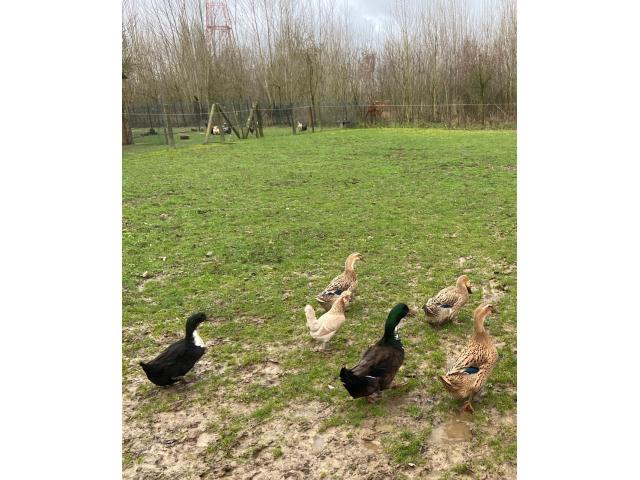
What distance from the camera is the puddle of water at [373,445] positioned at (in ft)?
8.17

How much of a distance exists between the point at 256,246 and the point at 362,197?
299cm

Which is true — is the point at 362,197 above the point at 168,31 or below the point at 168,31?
below

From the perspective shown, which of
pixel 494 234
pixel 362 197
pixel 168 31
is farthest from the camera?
pixel 168 31

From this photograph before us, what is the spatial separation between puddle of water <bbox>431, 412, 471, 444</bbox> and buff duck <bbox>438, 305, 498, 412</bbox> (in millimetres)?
89

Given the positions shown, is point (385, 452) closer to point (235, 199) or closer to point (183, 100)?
point (235, 199)

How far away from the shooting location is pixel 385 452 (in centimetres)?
246

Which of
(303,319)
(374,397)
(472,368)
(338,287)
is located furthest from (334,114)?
(472,368)

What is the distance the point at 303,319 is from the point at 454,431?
1.81 meters

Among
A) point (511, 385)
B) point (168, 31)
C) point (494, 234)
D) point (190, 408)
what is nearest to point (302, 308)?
point (190, 408)

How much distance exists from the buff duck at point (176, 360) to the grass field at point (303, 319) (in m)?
0.13

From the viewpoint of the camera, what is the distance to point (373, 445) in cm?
253

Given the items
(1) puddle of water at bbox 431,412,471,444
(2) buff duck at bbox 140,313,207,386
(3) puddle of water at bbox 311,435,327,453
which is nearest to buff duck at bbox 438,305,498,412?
(1) puddle of water at bbox 431,412,471,444

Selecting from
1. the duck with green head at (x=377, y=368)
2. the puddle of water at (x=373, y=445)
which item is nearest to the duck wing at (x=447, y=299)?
the duck with green head at (x=377, y=368)

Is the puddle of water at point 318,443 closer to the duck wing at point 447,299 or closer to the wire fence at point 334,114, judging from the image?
the duck wing at point 447,299
